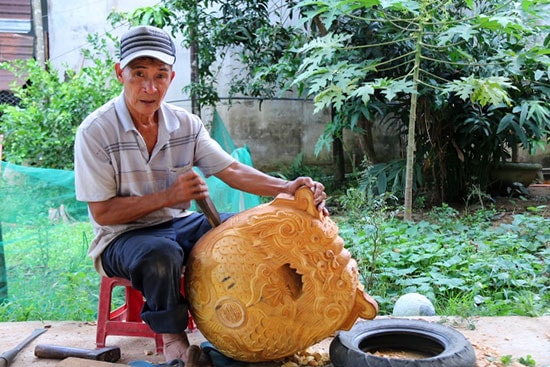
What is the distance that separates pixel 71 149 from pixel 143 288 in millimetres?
4495

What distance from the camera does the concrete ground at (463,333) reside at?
9.09 ft

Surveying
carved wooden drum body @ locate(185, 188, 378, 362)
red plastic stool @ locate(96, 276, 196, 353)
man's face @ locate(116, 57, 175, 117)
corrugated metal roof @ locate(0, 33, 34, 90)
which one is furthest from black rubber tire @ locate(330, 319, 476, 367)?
corrugated metal roof @ locate(0, 33, 34, 90)

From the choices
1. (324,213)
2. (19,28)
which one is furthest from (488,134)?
(19,28)

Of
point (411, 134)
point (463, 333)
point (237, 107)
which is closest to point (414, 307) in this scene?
point (463, 333)

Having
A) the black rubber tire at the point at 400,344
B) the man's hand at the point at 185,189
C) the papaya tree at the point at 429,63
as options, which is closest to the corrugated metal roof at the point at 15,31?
the papaya tree at the point at 429,63

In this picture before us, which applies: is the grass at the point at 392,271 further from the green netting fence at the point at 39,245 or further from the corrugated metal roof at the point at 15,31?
the corrugated metal roof at the point at 15,31

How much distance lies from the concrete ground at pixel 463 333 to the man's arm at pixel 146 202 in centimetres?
74

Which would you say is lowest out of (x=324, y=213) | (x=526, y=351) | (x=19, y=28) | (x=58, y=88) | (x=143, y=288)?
(x=526, y=351)

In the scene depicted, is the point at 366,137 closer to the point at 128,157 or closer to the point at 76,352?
the point at 128,157

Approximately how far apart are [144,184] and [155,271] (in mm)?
472

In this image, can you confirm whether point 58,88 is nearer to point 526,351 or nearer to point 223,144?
point 223,144

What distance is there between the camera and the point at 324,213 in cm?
251

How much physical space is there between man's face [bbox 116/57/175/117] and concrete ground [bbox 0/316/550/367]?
1269 mm

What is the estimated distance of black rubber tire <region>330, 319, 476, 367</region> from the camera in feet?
7.66
